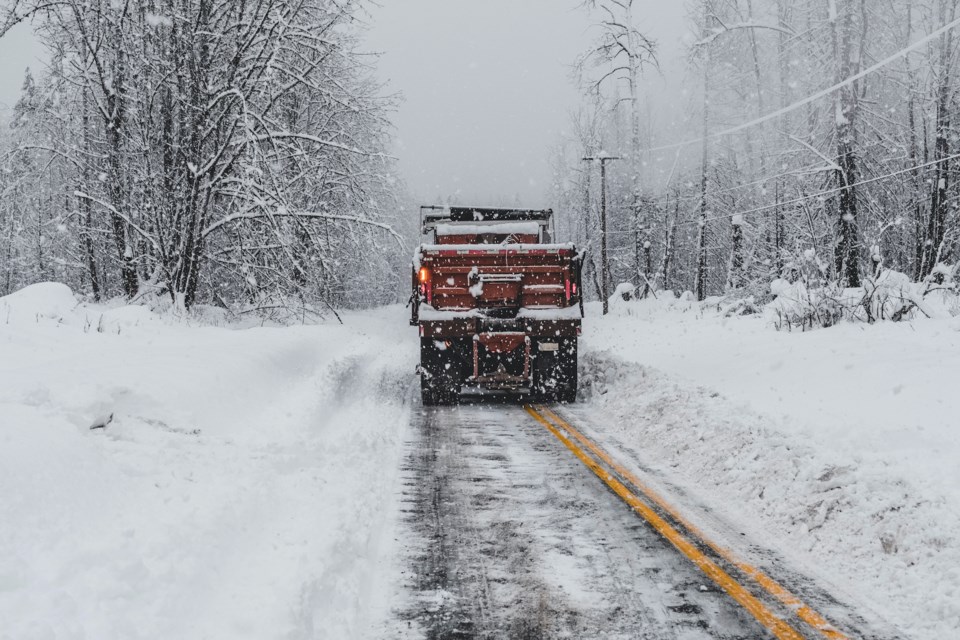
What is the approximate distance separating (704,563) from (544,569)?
1086 millimetres

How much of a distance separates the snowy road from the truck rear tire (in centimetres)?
403

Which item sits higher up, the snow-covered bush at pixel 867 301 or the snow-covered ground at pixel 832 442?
the snow-covered bush at pixel 867 301

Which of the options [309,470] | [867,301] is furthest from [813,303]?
[309,470]

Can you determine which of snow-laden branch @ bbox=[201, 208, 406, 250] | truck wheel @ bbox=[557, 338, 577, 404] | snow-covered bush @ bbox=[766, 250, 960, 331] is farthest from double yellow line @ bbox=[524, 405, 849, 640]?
snow-laden branch @ bbox=[201, 208, 406, 250]

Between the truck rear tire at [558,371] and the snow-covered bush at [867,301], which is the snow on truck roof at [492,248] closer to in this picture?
the truck rear tire at [558,371]

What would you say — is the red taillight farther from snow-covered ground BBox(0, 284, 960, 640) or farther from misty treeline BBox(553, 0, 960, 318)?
misty treeline BBox(553, 0, 960, 318)

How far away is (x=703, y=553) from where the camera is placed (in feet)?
16.4

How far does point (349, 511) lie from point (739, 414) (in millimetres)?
4908

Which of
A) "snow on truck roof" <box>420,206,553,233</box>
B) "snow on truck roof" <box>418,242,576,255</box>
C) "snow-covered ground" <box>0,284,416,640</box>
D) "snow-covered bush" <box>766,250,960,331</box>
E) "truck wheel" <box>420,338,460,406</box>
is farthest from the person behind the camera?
"snow on truck roof" <box>420,206,553,233</box>

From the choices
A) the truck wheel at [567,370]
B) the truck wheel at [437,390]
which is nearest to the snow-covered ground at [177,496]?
the truck wheel at [437,390]

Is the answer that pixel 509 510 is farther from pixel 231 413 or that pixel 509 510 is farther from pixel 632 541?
pixel 231 413

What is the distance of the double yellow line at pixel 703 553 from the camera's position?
3.95 meters

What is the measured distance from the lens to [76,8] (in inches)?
624

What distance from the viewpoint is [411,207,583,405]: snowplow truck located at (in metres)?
11.0
